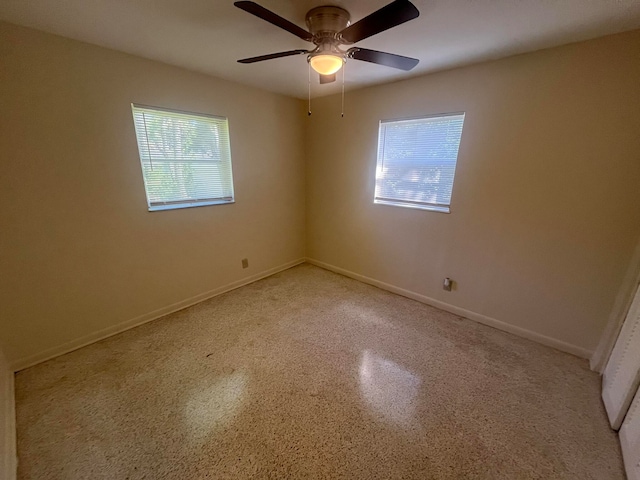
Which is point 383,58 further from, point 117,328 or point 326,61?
point 117,328

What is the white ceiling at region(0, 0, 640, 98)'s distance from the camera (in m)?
1.39

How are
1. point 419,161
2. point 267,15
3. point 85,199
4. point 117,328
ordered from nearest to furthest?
point 267,15
point 85,199
point 117,328
point 419,161

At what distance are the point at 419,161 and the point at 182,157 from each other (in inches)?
93.6

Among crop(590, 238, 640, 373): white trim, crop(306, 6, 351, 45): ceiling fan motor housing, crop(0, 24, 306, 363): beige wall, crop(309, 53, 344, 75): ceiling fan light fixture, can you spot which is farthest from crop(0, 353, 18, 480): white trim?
crop(590, 238, 640, 373): white trim

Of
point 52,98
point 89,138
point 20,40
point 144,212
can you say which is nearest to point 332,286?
point 144,212

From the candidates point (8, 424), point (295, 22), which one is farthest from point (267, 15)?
point (8, 424)

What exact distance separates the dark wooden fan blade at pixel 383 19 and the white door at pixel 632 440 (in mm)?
2223

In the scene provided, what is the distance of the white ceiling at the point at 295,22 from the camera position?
1387 millimetres

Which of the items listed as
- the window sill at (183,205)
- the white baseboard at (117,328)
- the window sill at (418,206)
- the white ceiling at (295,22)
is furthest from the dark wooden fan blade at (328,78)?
the white baseboard at (117,328)

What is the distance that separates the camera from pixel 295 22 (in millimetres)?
1596

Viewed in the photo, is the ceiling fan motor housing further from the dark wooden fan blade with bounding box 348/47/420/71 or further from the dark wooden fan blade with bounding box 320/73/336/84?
the dark wooden fan blade with bounding box 320/73/336/84

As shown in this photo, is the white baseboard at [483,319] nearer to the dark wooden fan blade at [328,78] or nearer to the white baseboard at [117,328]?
the white baseboard at [117,328]

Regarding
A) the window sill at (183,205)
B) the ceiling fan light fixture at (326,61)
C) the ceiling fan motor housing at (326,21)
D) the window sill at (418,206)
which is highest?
the ceiling fan motor housing at (326,21)

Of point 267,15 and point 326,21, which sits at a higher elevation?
point 326,21
